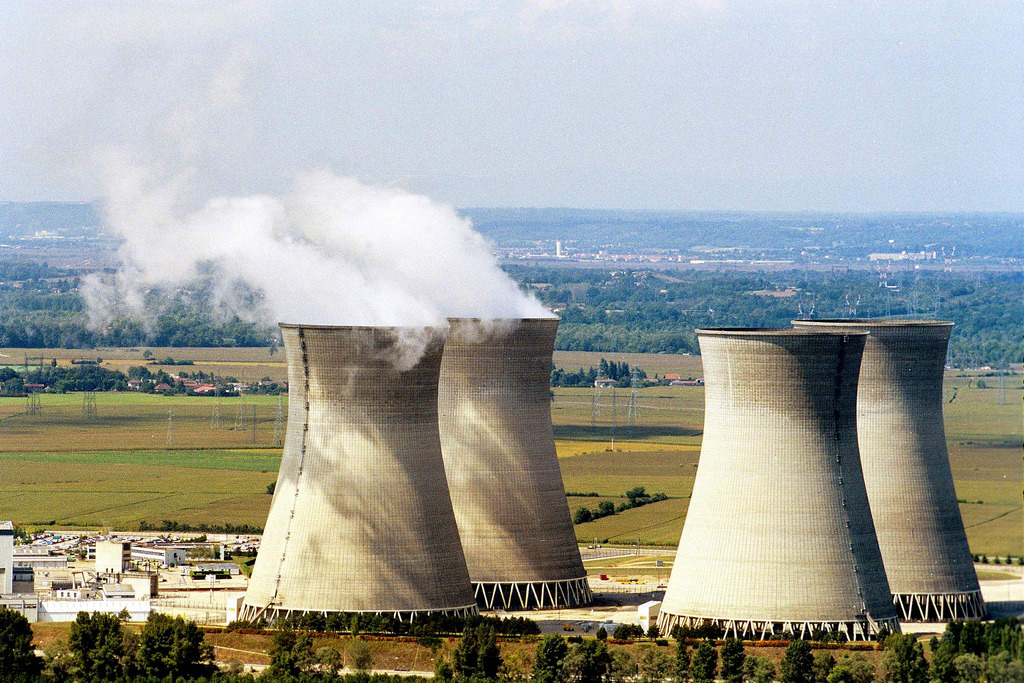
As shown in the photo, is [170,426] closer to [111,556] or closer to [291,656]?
[111,556]

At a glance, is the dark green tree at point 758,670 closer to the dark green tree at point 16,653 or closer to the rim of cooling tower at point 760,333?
the rim of cooling tower at point 760,333

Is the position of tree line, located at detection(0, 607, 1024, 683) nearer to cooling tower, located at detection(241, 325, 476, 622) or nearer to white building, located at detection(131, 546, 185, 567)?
cooling tower, located at detection(241, 325, 476, 622)

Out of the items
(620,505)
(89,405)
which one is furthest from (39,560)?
(89,405)

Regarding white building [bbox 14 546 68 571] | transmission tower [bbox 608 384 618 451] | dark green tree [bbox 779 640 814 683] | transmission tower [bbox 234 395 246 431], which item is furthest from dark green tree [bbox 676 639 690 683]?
transmission tower [bbox 234 395 246 431]

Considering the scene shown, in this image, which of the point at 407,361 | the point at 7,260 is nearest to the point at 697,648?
the point at 407,361

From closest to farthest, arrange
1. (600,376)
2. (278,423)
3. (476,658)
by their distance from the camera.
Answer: (476,658)
(278,423)
(600,376)

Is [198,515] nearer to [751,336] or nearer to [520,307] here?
[520,307]

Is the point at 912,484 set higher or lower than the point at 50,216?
lower

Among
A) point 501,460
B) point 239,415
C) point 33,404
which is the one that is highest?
point 33,404
